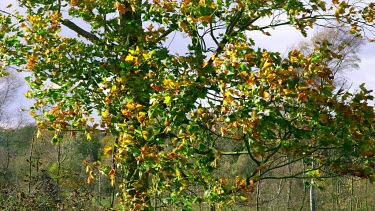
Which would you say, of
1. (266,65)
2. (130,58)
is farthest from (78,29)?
(266,65)

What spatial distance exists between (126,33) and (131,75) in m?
1.31

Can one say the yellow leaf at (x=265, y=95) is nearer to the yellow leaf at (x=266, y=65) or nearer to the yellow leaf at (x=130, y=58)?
the yellow leaf at (x=266, y=65)

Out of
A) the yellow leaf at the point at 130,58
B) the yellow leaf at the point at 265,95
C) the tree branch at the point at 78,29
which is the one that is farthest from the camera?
the tree branch at the point at 78,29

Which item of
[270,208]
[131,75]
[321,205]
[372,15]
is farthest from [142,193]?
[321,205]

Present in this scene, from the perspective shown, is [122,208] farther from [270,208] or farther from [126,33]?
[270,208]

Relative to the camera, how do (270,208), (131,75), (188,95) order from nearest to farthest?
1. (188,95)
2. (131,75)
3. (270,208)

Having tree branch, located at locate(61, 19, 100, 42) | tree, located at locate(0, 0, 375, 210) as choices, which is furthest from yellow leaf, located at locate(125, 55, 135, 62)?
tree branch, located at locate(61, 19, 100, 42)

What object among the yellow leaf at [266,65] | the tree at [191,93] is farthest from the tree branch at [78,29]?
the yellow leaf at [266,65]

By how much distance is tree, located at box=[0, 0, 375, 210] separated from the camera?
4.53 metres

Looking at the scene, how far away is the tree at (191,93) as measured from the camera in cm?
453

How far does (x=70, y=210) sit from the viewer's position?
37.8ft

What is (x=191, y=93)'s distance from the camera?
4.64 m

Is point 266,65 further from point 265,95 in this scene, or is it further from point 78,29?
point 78,29

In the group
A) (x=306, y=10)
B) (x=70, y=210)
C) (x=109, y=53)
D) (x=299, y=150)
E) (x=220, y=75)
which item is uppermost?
(x=306, y=10)
